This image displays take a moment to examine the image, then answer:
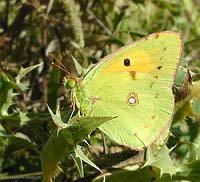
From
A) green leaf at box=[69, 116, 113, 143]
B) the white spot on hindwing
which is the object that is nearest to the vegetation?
green leaf at box=[69, 116, 113, 143]

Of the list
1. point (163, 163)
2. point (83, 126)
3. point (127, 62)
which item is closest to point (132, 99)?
point (127, 62)

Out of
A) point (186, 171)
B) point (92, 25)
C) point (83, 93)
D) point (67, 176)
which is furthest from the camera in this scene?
point (92, 25)

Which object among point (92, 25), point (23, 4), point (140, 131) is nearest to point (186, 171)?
point (140, 131)

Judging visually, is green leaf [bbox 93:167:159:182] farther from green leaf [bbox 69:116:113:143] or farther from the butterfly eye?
the butterfly eye

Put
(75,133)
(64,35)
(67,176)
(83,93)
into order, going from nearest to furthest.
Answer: (75,133) → (83,93) → (67,176) → (64,35)

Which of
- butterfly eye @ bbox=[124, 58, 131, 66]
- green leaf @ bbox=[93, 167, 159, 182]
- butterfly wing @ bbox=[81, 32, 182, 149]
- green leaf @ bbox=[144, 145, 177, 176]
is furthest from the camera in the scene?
butterfly eye @ bbox=[124, 58, 131, 66]

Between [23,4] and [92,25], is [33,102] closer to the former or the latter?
[23,4]
